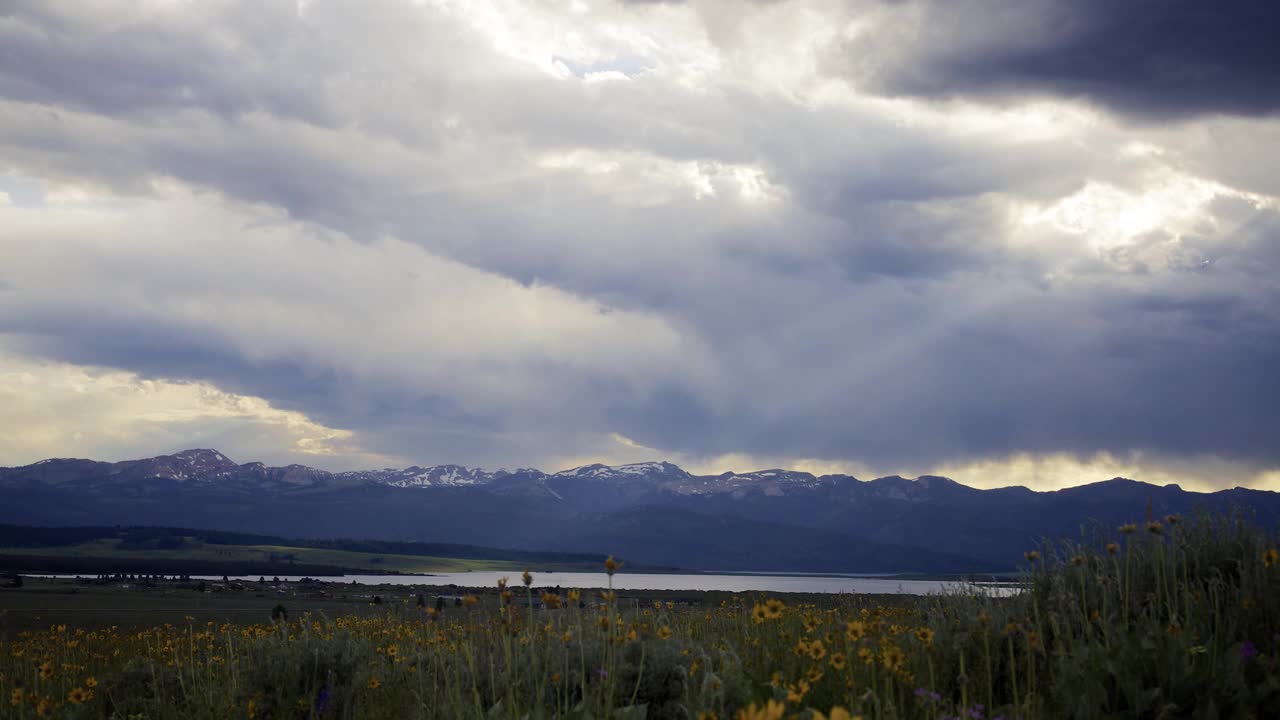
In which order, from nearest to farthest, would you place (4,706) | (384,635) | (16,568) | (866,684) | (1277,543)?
1. (866,684)
2. (1277,543)
3. (4,706)
4. (384,635)
5. (16,568)

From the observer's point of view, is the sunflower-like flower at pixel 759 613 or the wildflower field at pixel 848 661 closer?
the wildflower field at pixel 848 661

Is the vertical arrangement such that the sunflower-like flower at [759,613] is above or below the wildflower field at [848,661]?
above

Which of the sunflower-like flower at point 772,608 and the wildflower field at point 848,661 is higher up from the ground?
the sunflower-like flower at point 772,608

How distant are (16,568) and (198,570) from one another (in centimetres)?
3171

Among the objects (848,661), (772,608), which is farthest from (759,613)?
(848,661)

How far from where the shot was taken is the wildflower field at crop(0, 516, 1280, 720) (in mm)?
6039

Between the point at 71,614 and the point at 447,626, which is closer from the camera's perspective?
the point at 447,626

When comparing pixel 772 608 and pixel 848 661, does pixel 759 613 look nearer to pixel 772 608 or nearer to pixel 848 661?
pixel 772 608

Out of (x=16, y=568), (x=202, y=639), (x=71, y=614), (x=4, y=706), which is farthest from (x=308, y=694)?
(x=16, y=568)

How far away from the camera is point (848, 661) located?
23.3 feet

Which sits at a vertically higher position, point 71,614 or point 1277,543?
point 1277,543

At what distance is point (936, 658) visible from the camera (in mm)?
8453

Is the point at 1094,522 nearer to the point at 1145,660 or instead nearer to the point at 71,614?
the point at 1145,660

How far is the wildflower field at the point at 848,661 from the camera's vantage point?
6.04m
